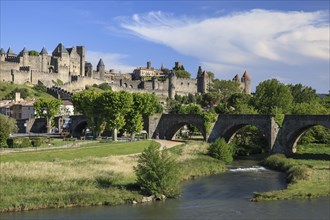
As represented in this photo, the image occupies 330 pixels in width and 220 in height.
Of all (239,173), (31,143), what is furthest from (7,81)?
(239,173)

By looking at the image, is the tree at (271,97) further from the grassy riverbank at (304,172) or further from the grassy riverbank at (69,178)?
the grassy riverbank at (69,178)

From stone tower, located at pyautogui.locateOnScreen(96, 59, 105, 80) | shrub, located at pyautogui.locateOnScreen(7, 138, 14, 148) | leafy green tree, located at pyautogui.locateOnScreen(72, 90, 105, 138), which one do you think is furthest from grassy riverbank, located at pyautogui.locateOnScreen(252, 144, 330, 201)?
stone tower, located at pyautogui.locateOnScreen(96, 59, 105, 80)

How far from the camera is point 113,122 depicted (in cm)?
5750

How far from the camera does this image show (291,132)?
190 ft

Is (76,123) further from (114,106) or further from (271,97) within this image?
(271,97)

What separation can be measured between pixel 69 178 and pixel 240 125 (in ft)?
106

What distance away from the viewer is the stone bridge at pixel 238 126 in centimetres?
5716

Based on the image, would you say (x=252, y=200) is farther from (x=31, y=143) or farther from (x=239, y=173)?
(x=31, y=143)

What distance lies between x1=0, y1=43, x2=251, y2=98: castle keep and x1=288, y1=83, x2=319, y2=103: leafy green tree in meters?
36.0

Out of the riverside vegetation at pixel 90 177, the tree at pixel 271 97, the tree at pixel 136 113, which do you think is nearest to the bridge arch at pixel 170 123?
the tree at pixel 136 113

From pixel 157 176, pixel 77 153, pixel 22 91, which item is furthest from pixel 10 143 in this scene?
pixel 22 91

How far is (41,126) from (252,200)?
4922cm

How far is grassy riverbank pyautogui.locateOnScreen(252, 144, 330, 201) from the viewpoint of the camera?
33.8 metres

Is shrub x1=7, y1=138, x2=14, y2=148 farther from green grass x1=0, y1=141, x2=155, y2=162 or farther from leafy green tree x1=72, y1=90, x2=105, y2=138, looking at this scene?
leafy green tree x1=72, y1=90, x2=105, y2=138
